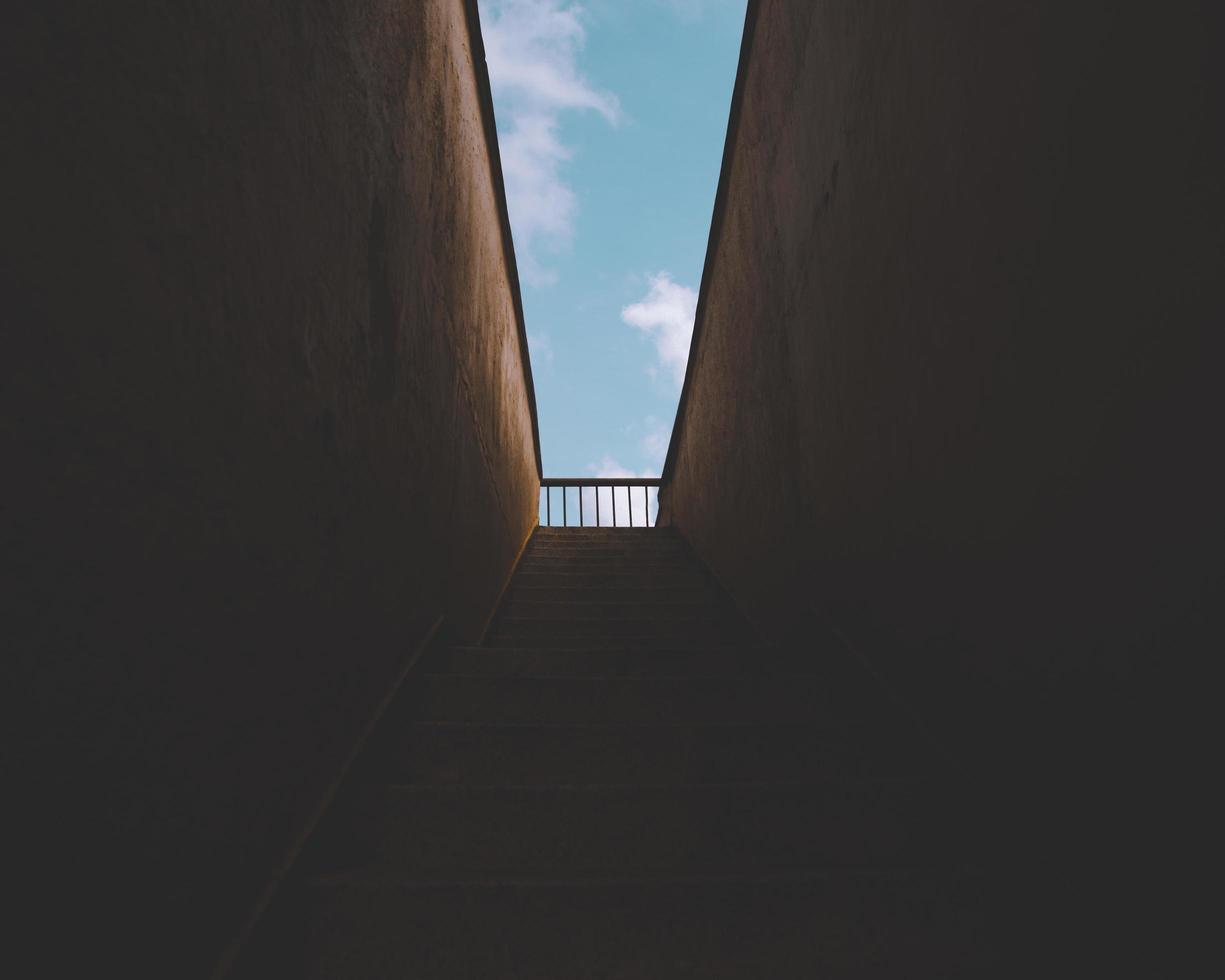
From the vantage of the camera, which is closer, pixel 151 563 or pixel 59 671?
pixel 59 671

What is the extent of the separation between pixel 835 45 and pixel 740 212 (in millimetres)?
1541

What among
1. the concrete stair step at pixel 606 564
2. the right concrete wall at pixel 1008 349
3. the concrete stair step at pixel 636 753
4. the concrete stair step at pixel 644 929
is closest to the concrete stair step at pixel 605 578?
the concrete stair step at pixel 606 564

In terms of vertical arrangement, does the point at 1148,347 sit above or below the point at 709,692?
above

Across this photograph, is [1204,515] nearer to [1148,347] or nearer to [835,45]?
[1148,347]

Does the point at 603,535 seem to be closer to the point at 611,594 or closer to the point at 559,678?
the point at 611,594

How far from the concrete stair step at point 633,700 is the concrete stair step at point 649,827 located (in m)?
0.37

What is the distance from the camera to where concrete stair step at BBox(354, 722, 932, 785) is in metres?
1.48

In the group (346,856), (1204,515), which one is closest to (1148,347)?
(1204,515)

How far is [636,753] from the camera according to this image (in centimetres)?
153

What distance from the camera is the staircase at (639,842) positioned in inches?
40.4

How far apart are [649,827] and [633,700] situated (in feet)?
1.68

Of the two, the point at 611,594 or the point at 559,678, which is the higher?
the point at 559,678

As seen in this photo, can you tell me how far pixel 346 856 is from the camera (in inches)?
47.4

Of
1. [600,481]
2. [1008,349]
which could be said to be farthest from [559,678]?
[600,481]
